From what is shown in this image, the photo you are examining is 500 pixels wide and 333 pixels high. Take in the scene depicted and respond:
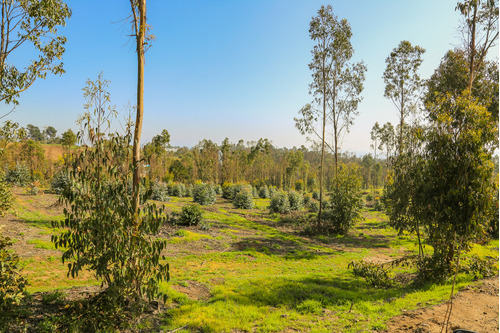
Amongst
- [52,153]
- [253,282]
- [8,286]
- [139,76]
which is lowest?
[253,282]

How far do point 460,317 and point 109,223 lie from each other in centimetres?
804

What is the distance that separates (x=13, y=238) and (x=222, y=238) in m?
9.29

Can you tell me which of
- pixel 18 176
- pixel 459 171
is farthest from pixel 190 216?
pixel 18 176

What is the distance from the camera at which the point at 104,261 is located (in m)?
4.23

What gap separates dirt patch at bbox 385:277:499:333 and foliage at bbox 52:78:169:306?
538 centimetres

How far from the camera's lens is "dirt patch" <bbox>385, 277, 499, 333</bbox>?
18.4 ft

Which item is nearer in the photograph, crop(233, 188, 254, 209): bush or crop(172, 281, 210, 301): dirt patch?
crop(172, 281, 210, 301): dirt patch

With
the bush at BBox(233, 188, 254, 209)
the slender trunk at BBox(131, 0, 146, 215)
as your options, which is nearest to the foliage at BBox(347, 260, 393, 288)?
the slender trunk at BBox(131, 0, 146, 215)

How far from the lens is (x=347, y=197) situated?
18156 millimetres

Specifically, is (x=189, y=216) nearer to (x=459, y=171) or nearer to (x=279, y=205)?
(x=279, y=205)

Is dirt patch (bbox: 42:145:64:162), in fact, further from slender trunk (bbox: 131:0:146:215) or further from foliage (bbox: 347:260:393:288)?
foliage (bbox: 347:260:393:288)

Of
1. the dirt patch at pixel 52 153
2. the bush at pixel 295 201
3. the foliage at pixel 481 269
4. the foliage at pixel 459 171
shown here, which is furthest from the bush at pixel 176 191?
the dirt patch at pixel 52 153

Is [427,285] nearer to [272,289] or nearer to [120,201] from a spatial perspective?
[272,289]

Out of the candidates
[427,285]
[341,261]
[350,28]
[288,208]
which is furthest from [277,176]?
[427,285]
